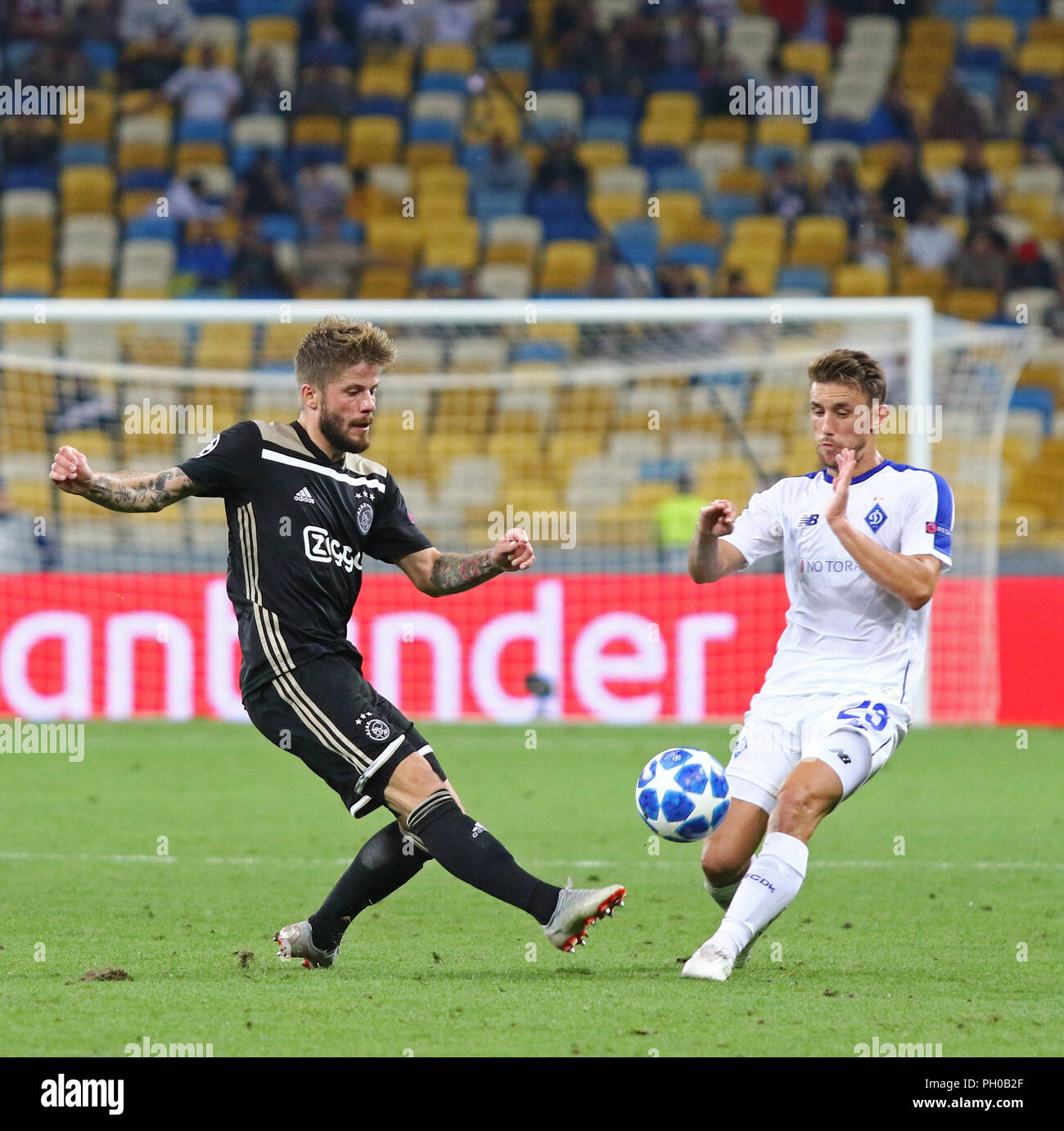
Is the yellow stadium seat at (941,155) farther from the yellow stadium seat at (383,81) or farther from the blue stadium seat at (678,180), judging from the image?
the yellow stadium seat at (383,81)

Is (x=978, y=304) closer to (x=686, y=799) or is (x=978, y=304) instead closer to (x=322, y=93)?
(x=322, y=93)

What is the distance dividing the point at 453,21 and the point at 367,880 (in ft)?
57.0

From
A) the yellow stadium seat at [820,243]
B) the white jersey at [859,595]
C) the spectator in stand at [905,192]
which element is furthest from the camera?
the spectator in stand at [905,192]

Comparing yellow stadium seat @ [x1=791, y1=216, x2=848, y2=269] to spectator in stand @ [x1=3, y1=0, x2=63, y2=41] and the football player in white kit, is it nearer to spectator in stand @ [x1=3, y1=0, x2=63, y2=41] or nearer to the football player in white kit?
spectator in stand @ [x1=3, y1=0, x2=63, y2=41]

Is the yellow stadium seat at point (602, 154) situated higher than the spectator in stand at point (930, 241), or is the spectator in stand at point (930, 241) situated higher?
the yellow stadium seat at point (602, 154)

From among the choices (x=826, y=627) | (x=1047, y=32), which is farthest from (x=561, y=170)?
(x=826, y=627)

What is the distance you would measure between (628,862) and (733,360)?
7.83 meters

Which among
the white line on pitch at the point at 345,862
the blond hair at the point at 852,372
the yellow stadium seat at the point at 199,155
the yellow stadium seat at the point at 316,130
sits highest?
the yellow stadium seat at the point at 316,130

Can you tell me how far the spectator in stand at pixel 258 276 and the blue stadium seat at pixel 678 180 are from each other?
456 cm

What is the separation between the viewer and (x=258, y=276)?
730 inches

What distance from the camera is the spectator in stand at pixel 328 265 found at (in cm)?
1866

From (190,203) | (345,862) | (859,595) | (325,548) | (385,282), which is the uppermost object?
(190,203)

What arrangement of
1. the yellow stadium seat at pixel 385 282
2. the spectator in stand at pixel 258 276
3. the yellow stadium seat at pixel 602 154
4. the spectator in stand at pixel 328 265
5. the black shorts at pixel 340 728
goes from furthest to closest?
the yellow stadium seat at pixel 602 154
the yellow stadium seat at pixel 385 282
the spectator in stand at pixel 328 265
the spectator in stand at pixel 258 276
the black shorts at pixel 340 728

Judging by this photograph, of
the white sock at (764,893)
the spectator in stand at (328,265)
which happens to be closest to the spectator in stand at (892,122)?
the spectator in stand at (328,265)
